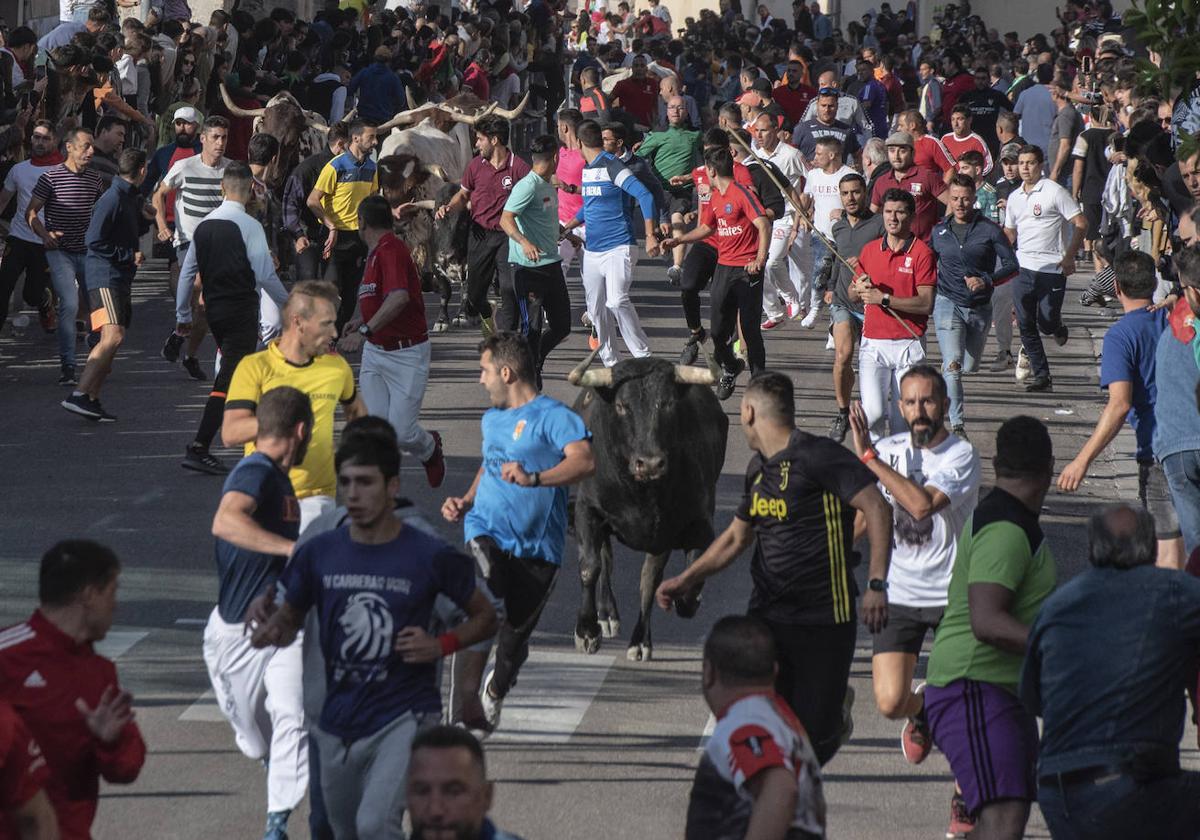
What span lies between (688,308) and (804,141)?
646cm

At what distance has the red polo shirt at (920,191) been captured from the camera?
58.5 ft

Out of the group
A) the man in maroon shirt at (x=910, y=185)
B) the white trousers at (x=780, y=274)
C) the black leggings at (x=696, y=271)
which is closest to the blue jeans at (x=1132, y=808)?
the black leggings at (x=696, y=271)

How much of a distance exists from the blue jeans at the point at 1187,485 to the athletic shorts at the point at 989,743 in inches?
115

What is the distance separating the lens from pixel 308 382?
8953mm

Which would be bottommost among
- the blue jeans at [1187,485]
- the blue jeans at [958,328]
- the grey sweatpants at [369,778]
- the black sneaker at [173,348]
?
the black sneaker at [173,348]

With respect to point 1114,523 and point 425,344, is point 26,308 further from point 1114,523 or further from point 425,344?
point 1114,523

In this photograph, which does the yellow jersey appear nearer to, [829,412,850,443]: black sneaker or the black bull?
the black bull

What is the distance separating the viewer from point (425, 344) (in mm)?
12742

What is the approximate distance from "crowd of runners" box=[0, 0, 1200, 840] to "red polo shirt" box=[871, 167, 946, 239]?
0.09 metres

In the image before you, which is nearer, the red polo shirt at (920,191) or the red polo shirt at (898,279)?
the red polo shirt at (898,279)

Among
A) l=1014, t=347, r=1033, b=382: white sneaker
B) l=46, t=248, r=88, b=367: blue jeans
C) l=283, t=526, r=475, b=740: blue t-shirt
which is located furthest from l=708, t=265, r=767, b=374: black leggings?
l=283, t=526, r=475, b=740: blue t-shirt

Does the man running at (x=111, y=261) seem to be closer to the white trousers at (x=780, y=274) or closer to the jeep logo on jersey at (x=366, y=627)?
the white trousers at (x=780, y=274)

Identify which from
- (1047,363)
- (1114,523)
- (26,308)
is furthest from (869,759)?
(26,308)

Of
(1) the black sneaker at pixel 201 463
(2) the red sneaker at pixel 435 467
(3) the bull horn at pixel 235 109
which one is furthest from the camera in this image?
(3) the bull horn at pixel 235 109
